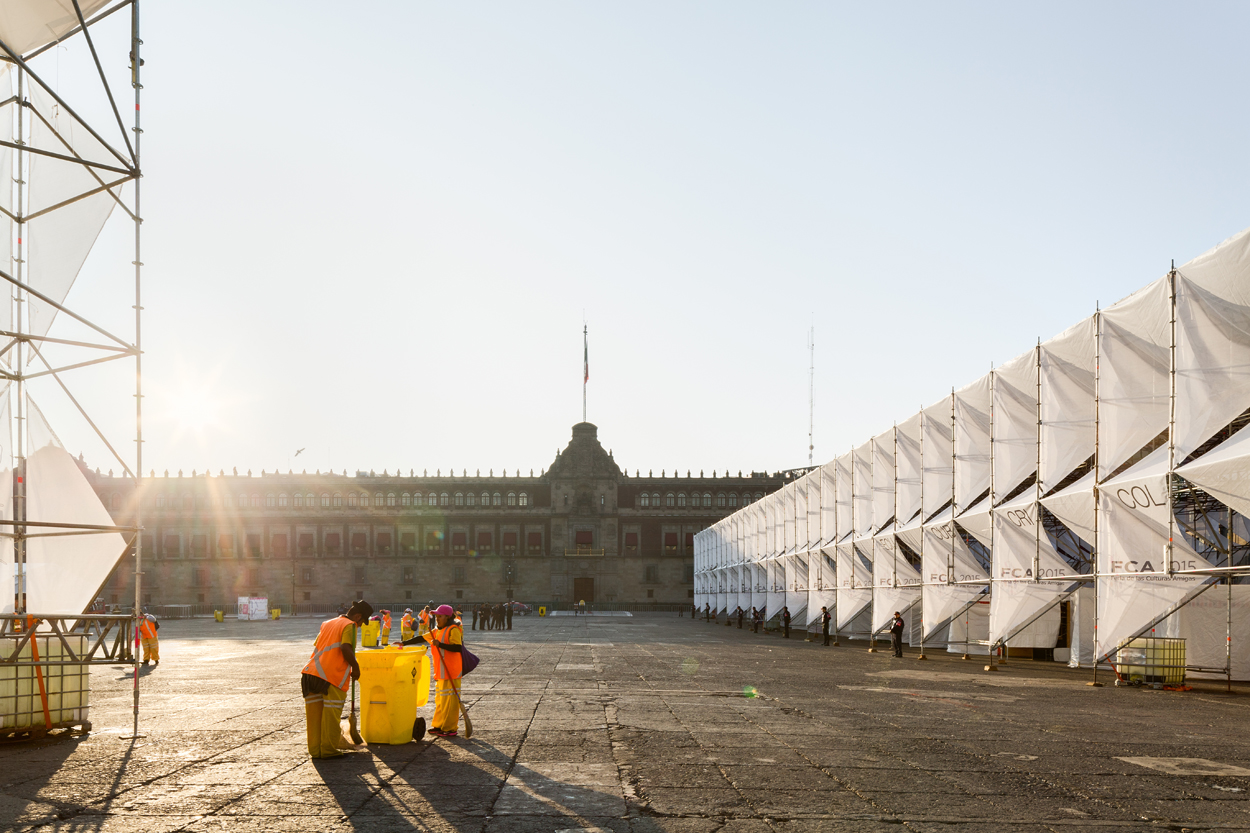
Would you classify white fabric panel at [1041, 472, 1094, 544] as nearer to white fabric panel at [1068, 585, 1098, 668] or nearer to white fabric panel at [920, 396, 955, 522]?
white fabric panel at [1068, 585, 1098, 668]

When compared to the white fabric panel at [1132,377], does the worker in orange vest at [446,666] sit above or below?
below

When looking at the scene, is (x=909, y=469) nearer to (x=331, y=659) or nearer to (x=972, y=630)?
(x=972, y=630)

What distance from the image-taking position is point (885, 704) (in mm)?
17188

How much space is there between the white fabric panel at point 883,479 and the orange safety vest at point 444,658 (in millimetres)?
29443

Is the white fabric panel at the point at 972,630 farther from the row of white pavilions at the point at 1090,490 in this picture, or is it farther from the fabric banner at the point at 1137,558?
the fabric banner at the point at 1137,558

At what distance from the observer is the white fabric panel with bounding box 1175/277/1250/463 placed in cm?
2030

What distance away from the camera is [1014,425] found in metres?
29.7

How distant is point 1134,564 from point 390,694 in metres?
17.6

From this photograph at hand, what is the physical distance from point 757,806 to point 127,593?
98.6 metres

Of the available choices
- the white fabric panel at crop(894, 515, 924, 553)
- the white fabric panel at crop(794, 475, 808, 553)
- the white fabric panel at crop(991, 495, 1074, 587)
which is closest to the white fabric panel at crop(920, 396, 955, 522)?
the white fabric panel at crop(894, 515, 924, 553)

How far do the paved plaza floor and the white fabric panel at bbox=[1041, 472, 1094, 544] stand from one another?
5.58m

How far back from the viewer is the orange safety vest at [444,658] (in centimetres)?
1217

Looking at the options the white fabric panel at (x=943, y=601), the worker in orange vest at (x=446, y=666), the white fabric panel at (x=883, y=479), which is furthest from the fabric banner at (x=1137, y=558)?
the worker in orange vest at (x=446, y=666)

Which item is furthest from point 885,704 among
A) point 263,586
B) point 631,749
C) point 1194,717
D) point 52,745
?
point 263,586
